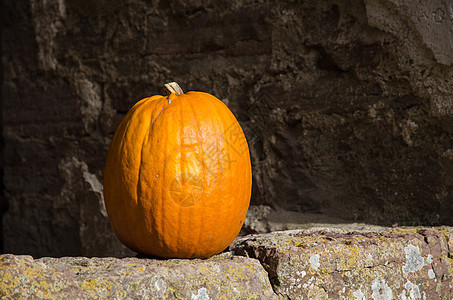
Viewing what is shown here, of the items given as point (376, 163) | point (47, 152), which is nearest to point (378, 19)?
point (376, 163)

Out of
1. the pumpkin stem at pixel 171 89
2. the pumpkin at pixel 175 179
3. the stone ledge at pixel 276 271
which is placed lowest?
the stone ledge at pixel 276 271

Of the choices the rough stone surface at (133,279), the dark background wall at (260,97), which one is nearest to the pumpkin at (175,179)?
the rough stone surface at (133,279)

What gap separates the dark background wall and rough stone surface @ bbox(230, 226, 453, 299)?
0.36 m

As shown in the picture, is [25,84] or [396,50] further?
[25,84]

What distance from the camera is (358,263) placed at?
1369mm

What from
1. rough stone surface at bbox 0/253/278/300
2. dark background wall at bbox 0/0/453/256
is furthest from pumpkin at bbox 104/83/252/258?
dark background wall at bbox 0/0/453/256

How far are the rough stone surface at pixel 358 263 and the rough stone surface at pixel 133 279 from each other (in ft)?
0.19

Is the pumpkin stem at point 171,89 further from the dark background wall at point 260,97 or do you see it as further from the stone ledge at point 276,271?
the dark background wall at point 260,97

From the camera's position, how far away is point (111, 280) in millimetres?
1069

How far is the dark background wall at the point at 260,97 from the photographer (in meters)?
1.85

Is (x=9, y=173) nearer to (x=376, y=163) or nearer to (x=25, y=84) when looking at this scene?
(x=25, y=84)

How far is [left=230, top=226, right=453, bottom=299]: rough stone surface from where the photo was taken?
130 cm

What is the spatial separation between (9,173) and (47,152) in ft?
1.10

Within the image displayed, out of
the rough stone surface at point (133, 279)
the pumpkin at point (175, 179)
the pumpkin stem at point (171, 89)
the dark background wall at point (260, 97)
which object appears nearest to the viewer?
the rough stone surface at point (133, 279)
